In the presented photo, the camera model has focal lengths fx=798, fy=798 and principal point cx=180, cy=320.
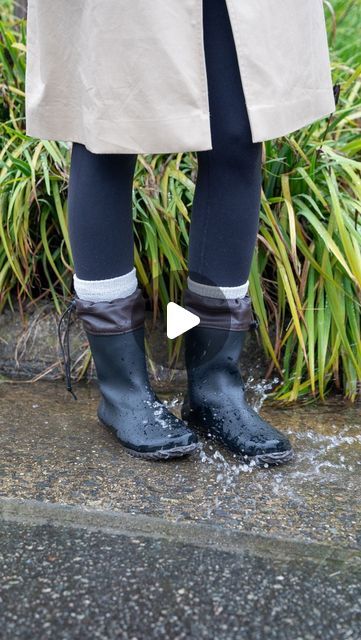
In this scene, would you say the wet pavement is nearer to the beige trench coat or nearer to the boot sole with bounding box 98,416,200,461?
the boot sole with bounding box 98,416,200,461

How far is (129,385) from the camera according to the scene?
62.4 inches

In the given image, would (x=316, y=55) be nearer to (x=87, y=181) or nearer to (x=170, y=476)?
(x=87, y=181)

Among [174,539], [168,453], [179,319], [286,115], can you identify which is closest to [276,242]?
[179,319]

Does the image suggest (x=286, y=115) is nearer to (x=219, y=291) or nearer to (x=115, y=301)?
(x=219, y=291)

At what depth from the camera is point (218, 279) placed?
157 cm

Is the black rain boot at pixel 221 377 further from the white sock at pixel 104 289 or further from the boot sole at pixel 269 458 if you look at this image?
the white sock at pixel 104 289

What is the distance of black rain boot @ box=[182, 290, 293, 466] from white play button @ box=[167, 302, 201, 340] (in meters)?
0.01

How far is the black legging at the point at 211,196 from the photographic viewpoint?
1.40 meters

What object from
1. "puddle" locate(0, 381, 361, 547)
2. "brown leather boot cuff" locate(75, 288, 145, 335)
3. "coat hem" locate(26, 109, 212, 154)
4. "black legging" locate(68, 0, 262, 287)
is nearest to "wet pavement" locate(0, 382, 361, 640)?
"puddle" locate(0, 381, 361, 547)

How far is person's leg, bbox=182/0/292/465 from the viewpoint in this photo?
4.60 feet

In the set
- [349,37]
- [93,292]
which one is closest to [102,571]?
[93,292]

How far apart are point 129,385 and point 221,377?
19 cm

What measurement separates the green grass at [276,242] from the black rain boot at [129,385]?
16.6 inches

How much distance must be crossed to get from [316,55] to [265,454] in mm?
752
